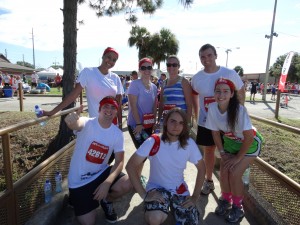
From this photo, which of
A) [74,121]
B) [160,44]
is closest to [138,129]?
[74,121]

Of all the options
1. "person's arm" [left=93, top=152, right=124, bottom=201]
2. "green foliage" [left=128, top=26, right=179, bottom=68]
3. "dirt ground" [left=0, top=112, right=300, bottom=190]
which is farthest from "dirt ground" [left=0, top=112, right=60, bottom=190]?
"green foliage" [left=128, top=26, right=179, bottom=68]

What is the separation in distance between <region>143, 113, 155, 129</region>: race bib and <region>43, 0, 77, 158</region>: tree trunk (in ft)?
8.00

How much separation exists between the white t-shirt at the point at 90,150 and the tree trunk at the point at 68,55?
104 inches

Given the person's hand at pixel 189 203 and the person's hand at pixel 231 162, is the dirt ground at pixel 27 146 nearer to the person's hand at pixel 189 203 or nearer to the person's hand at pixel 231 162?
the person's hand at pixel 189 203

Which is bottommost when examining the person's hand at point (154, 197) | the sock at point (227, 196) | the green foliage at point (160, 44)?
the sock at point (227, 196)

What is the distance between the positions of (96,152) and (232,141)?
5.00 ft

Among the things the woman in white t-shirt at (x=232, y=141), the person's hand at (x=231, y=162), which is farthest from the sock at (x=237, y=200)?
the person's hand at (x=231, y=162)

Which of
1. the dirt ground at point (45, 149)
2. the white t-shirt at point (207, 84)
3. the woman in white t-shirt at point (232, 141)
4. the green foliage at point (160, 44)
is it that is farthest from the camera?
the green foliage at point (160, 44)

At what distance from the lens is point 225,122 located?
10.2 ft

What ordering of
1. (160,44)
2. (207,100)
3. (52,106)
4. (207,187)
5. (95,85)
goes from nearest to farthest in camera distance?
1. (95,85)
2. (207,100)
3. (207,187)
4. (52,106)
5. (160,44)

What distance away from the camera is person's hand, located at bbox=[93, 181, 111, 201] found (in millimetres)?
2781

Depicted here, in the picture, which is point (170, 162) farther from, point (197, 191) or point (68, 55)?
point (68, 55)

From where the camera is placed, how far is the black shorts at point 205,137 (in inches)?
143

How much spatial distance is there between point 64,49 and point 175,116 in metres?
3.57
